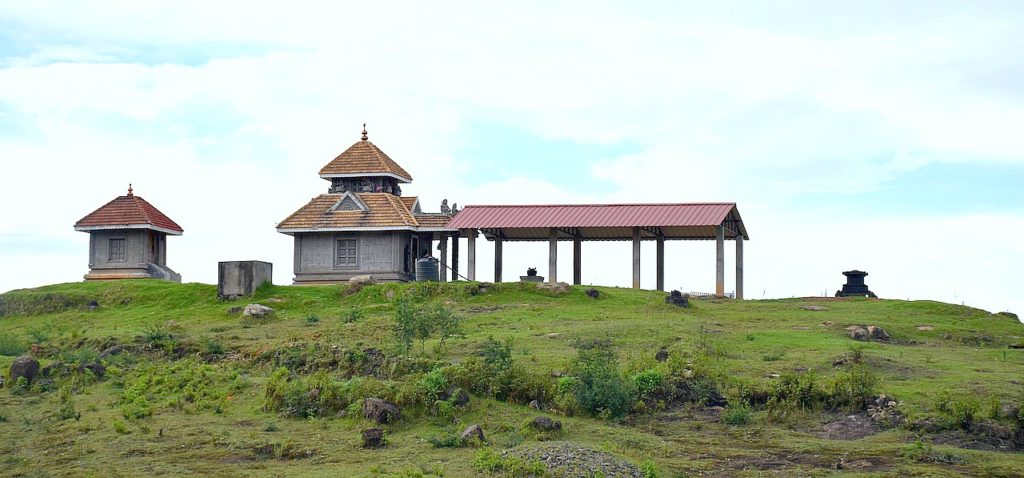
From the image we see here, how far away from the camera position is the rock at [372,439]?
20.7 metres

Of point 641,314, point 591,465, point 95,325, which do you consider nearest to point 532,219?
point 641,314

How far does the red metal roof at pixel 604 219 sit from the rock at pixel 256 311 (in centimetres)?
982

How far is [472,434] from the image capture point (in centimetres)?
2062

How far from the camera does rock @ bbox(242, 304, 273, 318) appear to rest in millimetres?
34219

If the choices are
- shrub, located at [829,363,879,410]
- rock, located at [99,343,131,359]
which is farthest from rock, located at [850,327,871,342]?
rock, located at [99,343,131,359]

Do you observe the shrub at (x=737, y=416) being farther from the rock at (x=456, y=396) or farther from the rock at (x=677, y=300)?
the rock at (x=677, y=300)

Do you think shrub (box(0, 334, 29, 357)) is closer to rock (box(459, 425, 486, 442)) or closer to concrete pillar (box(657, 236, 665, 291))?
rock (box(459, 425, 486, 442))

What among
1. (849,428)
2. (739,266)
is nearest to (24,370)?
(849,428)

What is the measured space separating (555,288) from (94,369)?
14585 millimetres

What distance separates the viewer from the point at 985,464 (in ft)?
62.2

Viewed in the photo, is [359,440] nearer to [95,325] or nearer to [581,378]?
[581,378]

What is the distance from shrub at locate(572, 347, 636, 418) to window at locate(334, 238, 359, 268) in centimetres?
2178

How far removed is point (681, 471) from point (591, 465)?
1529mm

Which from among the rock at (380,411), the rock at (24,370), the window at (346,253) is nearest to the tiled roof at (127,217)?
the window at (346,253)
